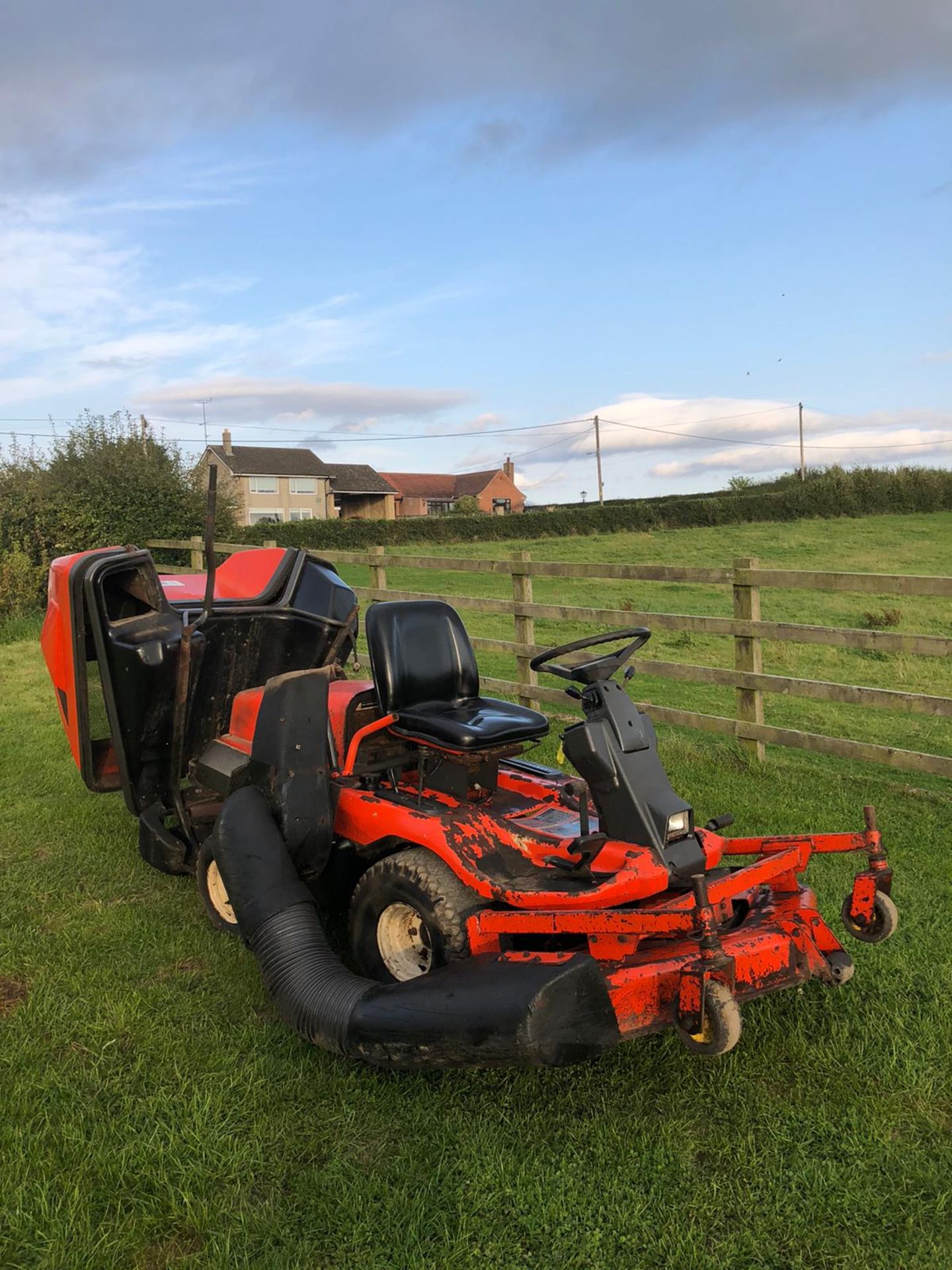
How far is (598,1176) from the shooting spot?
2.59 metres

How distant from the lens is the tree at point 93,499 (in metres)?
16.6

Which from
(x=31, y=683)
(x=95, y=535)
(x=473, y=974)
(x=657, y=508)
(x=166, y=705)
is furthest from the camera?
(x=657, y=508)

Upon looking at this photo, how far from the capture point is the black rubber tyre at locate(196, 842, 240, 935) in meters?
4.16

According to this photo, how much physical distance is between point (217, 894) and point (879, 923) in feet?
8.63

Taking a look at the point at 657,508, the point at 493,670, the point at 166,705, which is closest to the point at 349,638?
the point at 166,705

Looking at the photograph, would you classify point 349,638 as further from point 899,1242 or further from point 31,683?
point 31,683

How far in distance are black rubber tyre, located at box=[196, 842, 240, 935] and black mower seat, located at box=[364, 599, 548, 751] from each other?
1015 millimetres

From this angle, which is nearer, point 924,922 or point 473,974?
point 473,974

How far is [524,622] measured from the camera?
827 centimetres

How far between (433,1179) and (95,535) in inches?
632

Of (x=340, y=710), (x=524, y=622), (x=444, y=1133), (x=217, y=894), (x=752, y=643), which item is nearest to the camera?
(x=444, y=1133)

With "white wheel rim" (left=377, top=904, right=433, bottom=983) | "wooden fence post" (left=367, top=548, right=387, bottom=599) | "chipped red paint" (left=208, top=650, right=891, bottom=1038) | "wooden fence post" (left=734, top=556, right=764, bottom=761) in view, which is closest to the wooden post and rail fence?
"wooden fence post" (left=734, top=556, right=764, bottom=761)

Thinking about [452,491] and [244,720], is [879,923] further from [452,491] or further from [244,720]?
[452,491]

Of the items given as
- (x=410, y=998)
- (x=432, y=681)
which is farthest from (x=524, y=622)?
(x=410, y=998)
